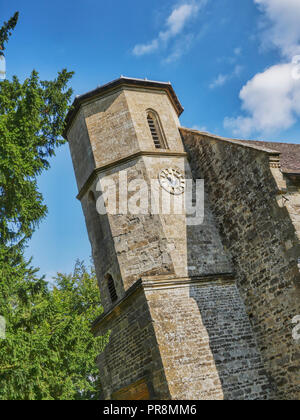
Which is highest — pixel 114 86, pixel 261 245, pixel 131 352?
pixel 114 86

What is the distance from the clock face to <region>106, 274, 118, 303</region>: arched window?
3.52 meters

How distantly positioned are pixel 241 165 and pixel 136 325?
591 cm

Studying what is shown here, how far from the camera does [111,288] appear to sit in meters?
12.8

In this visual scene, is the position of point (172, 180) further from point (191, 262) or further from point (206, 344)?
point (206, 344)

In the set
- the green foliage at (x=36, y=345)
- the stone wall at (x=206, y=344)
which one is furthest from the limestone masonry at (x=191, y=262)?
the green foliage at (x=36, y=345)

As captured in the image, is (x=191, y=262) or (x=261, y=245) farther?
(x=191, y=262)

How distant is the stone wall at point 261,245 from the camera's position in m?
10.2

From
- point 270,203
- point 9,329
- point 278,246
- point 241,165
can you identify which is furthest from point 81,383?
point 241,165

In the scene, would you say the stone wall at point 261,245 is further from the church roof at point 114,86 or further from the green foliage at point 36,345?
the green foliage at point 36,345

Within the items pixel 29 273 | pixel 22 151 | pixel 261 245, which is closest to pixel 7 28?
pixel 22 151

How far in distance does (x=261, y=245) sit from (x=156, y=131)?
605 cm

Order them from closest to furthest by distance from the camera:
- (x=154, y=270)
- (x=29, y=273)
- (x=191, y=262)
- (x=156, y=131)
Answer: (x=29, y=273) < (x=154, y=270) < (x=191, y=262) < (x=156, y=131)

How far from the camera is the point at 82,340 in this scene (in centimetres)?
966
